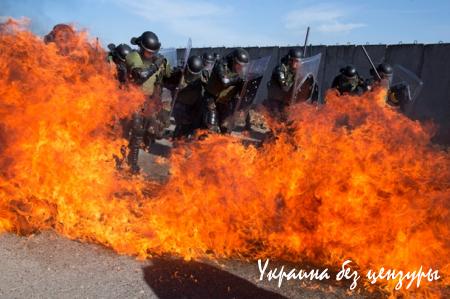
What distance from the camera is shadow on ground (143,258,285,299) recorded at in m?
3.43

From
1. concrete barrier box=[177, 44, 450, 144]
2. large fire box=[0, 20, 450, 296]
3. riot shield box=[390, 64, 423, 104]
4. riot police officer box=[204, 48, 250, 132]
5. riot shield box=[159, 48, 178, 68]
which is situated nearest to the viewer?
large fire box=[0, 20, 450, 296]

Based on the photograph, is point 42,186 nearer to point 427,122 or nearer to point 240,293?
point 240,293

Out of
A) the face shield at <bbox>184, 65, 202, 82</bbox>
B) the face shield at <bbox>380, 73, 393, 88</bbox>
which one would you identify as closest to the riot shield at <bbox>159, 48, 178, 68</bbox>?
the face shield at <bbox>184, 65, 202, 82</bbox>

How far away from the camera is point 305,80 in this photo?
773 cm

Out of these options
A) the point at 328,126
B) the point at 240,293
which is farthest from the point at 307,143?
the point at 240,293

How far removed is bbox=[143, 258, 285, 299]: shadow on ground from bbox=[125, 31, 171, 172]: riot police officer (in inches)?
136

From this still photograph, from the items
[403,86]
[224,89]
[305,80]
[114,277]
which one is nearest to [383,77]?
[403,86]

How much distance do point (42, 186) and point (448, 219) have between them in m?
3.53

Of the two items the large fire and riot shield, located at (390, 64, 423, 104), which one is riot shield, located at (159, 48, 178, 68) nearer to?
the large fire

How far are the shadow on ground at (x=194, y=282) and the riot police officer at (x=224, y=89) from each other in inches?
148

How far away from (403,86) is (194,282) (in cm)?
743

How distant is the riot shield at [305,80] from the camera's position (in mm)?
7461

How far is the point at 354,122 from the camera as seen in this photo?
5.30 meters

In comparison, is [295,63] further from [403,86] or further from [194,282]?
[194,282]
